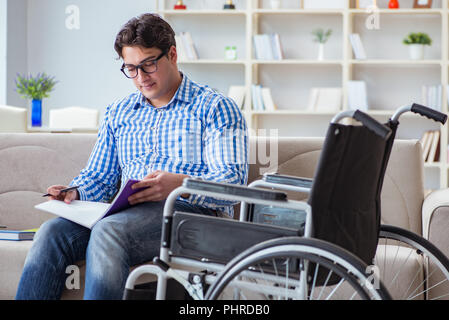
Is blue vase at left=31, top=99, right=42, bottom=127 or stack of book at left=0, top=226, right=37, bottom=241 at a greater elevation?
blue vase at left=31, top=99, right=42, bottom=127

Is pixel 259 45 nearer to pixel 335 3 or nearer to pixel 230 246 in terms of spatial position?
pixel 335 3

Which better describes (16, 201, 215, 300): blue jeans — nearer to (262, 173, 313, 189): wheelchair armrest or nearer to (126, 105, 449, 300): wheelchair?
(126, 105, 449, 300): wheelchair

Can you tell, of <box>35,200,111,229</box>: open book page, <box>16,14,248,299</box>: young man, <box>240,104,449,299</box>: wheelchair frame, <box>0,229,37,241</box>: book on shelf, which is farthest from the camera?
<box>0,229,37,241</box>: book on shelf

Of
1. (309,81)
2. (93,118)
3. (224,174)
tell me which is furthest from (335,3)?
(224,174)

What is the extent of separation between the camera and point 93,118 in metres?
4.30

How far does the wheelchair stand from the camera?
1.15 metres

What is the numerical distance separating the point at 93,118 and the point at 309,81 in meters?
1.80

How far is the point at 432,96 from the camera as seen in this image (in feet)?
15.3

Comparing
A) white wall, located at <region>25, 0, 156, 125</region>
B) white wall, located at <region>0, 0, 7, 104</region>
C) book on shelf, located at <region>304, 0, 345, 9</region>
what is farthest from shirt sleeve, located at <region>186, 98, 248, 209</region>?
white wall, located at <region>0, 0, 7, 104</region>

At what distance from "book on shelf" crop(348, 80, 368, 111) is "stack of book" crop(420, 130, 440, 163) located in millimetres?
531

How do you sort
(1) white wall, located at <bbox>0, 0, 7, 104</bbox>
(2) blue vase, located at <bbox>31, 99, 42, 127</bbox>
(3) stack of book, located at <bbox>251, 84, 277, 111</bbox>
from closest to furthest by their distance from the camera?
1. (2) blue vase, located at <bbox>31, 99, 42, 127</bbox>
2. (3) stack of book, located at <bbox>251, 84, 277, 111</bbox>
3. (1) white wall, located at <bbox>0, 0, 7, 104</bbox>

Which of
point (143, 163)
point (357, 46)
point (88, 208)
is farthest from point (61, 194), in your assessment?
point (357, 46)

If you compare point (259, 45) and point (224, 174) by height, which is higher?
point (259, 45)
